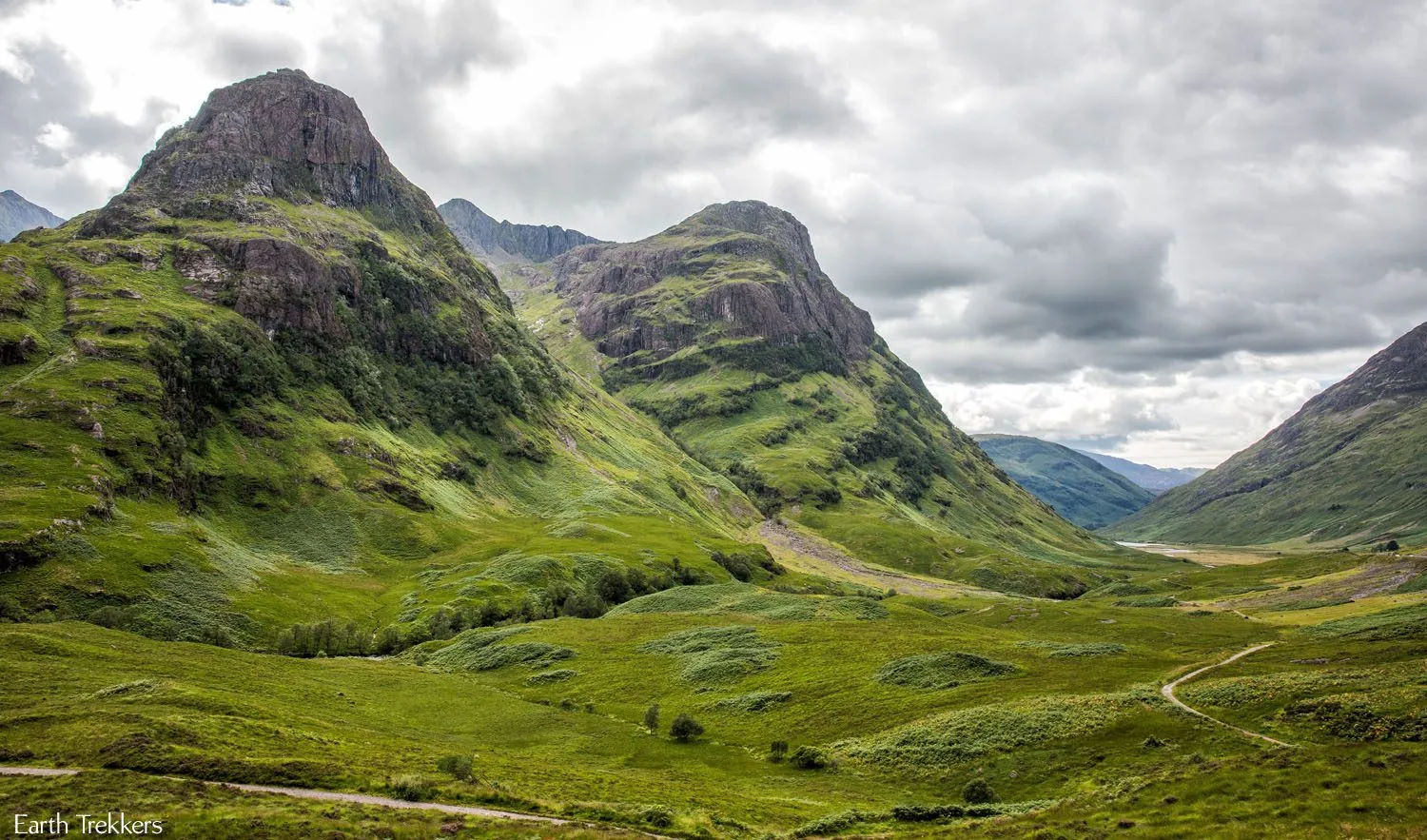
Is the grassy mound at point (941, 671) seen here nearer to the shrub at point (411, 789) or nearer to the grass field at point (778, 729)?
the grass field at point (778, 729)

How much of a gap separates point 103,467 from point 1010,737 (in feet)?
530

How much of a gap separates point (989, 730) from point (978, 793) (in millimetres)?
12588

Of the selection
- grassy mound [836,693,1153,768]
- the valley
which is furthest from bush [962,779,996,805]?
grassy mound [836,693,1153,768]

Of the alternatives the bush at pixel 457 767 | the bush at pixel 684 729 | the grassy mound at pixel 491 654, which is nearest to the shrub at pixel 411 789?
the bush at pixel 457 767

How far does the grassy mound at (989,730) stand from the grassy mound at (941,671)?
12.7m

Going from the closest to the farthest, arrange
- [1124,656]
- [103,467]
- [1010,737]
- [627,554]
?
1. [1010,737]
2. [1124,656]
3. [103,467]
4. [627,554]

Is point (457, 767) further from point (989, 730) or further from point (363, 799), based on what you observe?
point (989, 730)

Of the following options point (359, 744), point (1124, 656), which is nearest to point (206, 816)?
point (359, 744)

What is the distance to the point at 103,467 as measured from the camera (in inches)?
5167

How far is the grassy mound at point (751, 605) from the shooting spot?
13588 centimetres

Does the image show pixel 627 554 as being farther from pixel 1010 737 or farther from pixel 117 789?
pixel 117 789

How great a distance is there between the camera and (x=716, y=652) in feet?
336

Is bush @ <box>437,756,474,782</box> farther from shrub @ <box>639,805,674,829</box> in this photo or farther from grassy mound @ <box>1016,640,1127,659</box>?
grassy mound @ <box>1016,640,1127,659</box>

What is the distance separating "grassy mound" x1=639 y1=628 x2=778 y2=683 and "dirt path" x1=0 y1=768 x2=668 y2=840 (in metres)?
53.9
